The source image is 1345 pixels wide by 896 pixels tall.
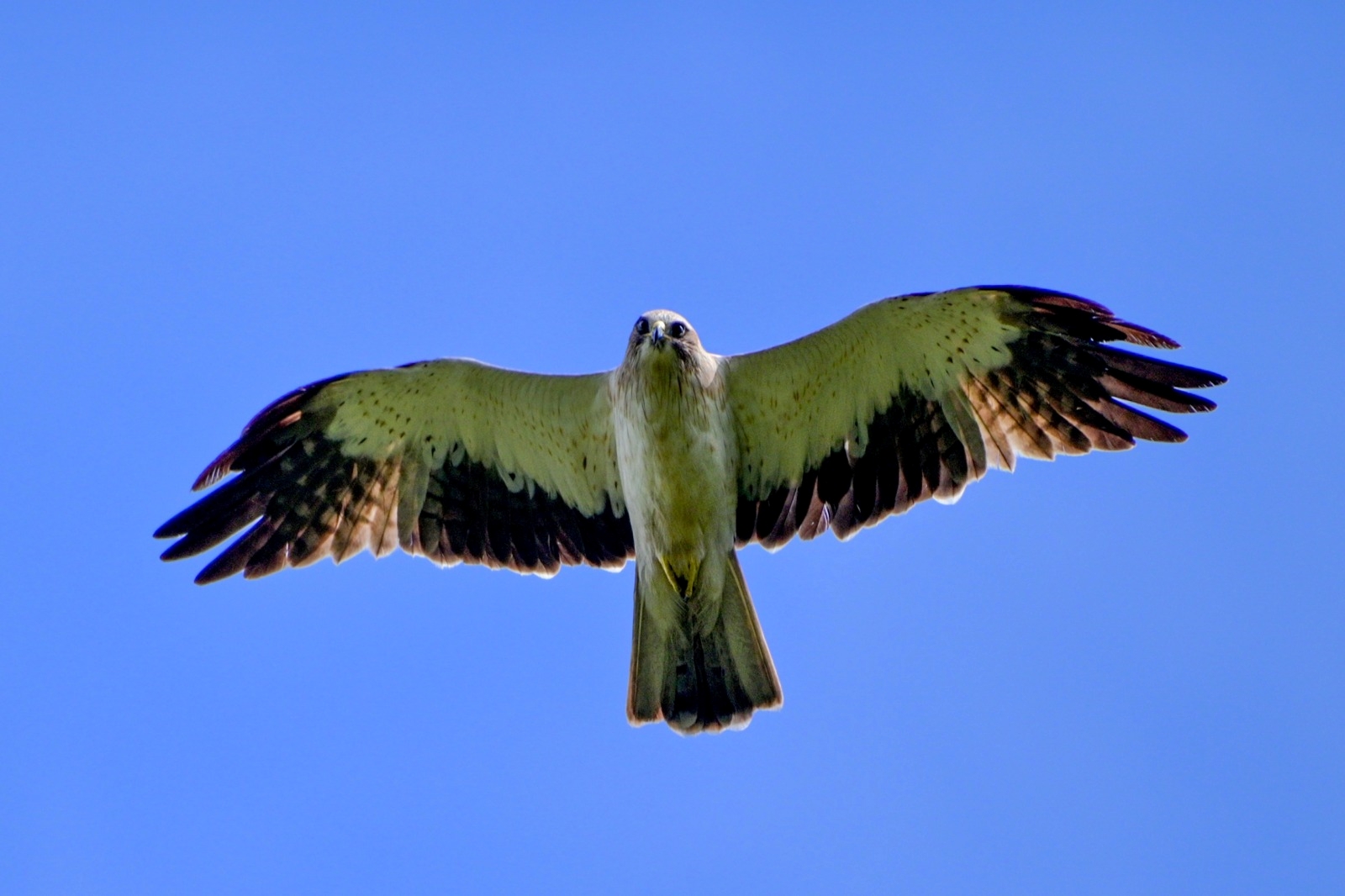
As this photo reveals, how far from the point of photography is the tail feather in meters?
8.26

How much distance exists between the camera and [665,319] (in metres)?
8.04

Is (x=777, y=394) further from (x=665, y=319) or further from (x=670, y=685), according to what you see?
(x=670, y=685)

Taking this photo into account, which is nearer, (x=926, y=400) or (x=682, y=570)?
(x=682, y=570)

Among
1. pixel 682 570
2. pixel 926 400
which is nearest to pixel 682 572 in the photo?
pixel 682 570

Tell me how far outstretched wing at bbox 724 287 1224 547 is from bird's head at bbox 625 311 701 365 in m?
0.46

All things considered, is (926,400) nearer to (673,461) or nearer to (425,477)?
(673,461)

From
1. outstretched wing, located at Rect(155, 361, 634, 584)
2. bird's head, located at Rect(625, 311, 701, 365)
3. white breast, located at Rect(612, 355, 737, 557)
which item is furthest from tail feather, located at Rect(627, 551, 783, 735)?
bird's head, located at Rect(625, 311, 701, 365)

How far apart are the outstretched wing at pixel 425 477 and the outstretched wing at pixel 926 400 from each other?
1.01 metres

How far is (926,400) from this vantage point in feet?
28.1

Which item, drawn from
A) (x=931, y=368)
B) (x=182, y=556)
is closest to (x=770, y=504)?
(x=931, y=368)

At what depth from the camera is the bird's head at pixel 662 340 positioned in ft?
26.1

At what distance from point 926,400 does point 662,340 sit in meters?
1.76

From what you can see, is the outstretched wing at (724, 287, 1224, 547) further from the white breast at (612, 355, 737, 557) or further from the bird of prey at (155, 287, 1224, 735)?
the white breast at (612, 355, 737, 557)

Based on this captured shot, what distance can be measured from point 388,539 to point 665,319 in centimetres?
242
